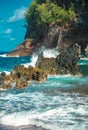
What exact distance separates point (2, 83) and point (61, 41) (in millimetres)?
67639

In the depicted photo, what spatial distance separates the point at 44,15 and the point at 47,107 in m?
94.2

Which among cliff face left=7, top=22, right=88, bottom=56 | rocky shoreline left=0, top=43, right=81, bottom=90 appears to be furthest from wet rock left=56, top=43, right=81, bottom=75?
cliff face left=7, top=22, right=88, bottom=56

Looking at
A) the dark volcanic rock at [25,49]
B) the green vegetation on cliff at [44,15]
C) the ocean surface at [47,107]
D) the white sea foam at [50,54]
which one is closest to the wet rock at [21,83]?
the ocean surface at [47,107]

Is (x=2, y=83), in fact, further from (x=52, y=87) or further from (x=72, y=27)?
(x=72, y=27)

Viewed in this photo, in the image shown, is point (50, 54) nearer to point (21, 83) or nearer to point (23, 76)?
point (23, 76)

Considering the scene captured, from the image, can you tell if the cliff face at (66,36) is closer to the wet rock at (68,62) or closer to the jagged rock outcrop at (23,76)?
the wet rock at (68,62)

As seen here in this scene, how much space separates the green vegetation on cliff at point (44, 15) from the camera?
112 m

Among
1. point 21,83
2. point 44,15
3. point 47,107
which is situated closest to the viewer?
point 47,107

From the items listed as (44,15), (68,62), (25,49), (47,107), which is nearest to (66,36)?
(44,15)

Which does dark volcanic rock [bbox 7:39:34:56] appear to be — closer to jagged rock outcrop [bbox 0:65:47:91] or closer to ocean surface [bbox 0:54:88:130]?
jagged rock outcrop [bbox 0:65:47:91]

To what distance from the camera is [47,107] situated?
89.4 feet

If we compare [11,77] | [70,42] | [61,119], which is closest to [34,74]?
[11,77]

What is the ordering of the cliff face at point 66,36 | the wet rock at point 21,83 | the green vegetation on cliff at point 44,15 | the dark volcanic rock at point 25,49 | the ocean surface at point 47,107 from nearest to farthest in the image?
the ocean surface at point 47,107, the wet rock at point 21,83, the cliff face at point 66,36, the green vegetation on cliff at point 44,15, the dark volcanic rock at point 25,49

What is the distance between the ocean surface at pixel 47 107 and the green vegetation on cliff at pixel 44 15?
244ft
